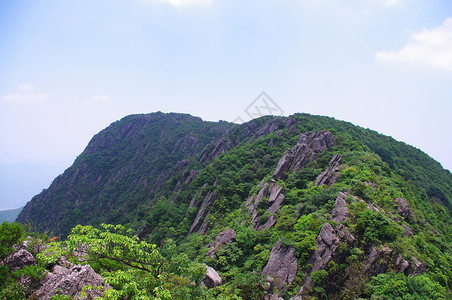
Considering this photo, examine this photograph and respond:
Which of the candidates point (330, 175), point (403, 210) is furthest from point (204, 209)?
point (403, 210)

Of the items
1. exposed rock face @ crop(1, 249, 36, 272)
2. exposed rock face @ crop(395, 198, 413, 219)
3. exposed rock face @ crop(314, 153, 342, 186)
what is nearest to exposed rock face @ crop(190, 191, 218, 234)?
exposed rock face @ crop(314, 153, 342, 186)

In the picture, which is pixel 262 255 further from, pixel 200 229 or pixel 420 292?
pixel 200 229

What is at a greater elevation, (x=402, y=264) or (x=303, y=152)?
(x=303, y=152)

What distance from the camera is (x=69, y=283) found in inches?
343

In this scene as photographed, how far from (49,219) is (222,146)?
7857 centimetres

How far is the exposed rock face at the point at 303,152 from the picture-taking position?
1257 inches

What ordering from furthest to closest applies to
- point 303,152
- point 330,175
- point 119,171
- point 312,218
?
point 119,171, point 303,152, point 330,175, point 312,218

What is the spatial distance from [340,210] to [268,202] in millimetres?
8852

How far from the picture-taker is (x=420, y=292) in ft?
41.2

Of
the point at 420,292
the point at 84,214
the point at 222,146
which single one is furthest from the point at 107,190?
the point at 420,292

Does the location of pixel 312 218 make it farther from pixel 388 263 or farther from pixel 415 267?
pixel 415 267

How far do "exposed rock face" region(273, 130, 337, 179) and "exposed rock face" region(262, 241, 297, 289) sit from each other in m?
15.7

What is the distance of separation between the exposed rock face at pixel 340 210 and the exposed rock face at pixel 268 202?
5.74 m

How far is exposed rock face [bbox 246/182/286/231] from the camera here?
22.4m
